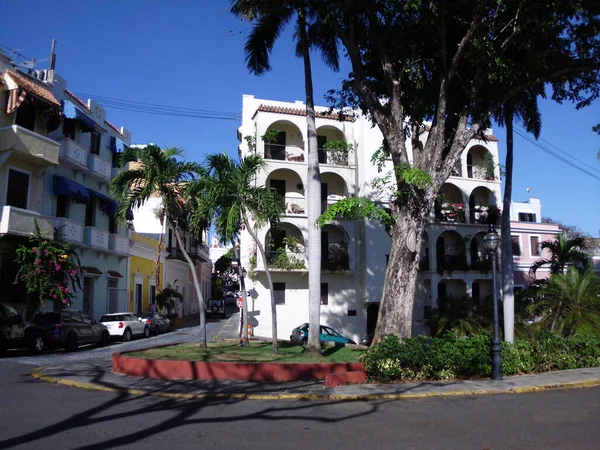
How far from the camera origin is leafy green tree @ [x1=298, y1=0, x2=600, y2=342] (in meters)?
13.3

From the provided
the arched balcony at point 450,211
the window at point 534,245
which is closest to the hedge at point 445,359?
the arched balcony at point 450,211

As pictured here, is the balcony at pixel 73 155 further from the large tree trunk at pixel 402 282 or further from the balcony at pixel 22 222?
the large tree trunk at pixel 402 282

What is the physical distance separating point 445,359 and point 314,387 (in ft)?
10.1

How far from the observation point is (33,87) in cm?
2280

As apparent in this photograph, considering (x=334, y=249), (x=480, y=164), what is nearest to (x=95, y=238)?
(x=334, y=249)

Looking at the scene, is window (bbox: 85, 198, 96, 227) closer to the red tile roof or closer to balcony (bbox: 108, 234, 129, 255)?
balcony (bbox: 108, 234, 129, 255)

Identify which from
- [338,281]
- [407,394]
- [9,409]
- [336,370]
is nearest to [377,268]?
[338,281]

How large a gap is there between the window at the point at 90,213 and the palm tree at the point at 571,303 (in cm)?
2249

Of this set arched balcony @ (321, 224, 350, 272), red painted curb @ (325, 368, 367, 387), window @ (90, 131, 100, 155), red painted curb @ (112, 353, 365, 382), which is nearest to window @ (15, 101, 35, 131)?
window @ (90, 131, 100, 155)

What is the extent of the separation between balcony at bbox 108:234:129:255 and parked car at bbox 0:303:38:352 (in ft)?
33.4

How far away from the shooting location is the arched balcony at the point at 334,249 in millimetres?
29672

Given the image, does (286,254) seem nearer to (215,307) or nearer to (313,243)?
(313,243)

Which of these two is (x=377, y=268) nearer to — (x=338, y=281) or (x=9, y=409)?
(x=338, y=281)

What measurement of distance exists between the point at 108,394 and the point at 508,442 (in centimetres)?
783
